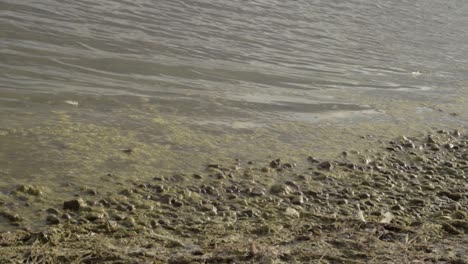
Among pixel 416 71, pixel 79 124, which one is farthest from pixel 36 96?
pixel 416 71

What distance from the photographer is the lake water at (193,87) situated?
17.0ft

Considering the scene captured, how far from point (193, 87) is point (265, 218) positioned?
138 inches

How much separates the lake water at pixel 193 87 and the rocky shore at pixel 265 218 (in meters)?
0.33

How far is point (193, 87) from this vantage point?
7566 millimetres

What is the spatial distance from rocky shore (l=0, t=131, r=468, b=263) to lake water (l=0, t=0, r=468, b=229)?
1.10 ft

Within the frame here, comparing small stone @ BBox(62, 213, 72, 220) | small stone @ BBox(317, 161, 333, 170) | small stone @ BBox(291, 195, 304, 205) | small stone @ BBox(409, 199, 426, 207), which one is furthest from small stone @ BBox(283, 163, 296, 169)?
small stone @ BBox(62, 213, 72, 220)

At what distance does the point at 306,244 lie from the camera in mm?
3797

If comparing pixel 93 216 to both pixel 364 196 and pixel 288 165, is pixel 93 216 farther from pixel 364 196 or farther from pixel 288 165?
pixel 364 196

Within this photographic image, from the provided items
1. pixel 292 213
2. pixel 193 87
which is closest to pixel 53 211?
pixel 292 213

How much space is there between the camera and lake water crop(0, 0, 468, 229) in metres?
5.18

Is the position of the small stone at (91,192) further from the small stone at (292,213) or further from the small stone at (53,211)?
the small stone at (292,213)

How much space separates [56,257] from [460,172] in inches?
149

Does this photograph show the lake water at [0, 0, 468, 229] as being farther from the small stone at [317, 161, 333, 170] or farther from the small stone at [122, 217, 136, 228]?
the small stone at [122, 217, 136, 228]

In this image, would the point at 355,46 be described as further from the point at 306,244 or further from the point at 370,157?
the point at 306,244
